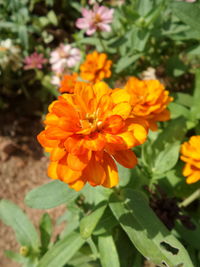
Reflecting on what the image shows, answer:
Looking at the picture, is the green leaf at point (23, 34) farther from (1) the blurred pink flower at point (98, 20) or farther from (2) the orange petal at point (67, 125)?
(2) the orange petal at point (67, 125)

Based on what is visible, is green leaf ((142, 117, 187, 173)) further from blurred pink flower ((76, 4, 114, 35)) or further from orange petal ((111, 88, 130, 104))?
blurred pink flower ((76, 4, 114, 35))

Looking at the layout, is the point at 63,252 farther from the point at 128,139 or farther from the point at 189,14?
the point at 189,14

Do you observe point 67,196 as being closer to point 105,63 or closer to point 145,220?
point 145,220

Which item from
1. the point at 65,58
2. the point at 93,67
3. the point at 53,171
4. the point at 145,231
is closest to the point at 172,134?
the point at 145,231

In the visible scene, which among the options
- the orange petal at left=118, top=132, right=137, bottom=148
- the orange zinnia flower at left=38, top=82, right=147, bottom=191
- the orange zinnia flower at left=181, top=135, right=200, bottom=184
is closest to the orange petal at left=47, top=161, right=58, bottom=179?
the orange zinnia flower at left=38, top=82, right=147, bottom=191

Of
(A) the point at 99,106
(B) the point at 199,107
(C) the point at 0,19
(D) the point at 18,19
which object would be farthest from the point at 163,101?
(C) the point at 0,19

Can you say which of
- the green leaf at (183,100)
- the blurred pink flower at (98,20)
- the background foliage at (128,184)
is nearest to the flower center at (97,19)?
the blurred pink flower at (98,20)
